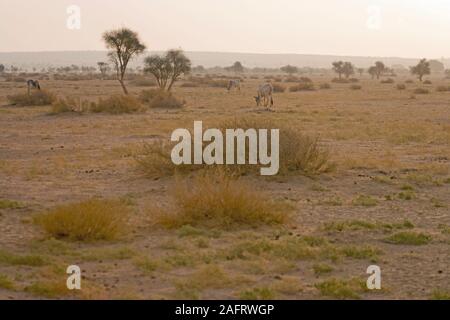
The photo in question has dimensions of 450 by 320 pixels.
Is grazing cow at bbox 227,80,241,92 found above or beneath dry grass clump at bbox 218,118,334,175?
above

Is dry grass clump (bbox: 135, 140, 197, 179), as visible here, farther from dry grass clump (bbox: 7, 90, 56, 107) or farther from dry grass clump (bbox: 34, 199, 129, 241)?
dry grass clump (bbox: 7, 90, 56, 107)

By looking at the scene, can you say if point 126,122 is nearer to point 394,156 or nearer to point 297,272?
point 394,156

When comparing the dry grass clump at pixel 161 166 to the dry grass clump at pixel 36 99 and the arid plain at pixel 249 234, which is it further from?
the dry grass clump at pixel 36 99

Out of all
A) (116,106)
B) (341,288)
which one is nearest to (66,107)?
(116,106)

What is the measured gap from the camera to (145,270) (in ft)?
24.0

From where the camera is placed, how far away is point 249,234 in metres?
8.97

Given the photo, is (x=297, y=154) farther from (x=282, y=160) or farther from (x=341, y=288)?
(x=341, y=288)

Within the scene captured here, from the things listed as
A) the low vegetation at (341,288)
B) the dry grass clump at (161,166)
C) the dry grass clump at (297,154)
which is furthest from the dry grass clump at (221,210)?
the dry grass clump at (297,154)

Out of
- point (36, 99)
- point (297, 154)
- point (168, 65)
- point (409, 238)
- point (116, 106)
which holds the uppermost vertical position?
point (168, 65)

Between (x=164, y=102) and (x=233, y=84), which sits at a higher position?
A: (x=233, y=84)

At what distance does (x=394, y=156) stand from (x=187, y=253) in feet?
31.4

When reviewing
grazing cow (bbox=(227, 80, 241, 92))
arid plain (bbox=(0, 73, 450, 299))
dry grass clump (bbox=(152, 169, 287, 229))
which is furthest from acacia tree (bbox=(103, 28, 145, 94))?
dry grass clump (bbox=(152, 169, 287, 229))

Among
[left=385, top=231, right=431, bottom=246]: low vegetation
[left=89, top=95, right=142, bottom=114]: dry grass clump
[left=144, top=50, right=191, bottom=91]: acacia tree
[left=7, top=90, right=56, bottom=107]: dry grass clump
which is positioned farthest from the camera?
[left=144, top=50, right=191, bottom=91]: acacia tree

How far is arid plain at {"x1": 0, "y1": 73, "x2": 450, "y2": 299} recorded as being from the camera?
271 inches
